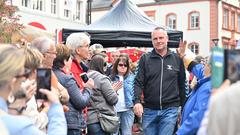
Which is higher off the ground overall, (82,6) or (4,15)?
(82,6)

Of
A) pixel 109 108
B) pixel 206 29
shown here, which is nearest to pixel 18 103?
pixel 109 108

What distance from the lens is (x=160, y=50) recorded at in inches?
276

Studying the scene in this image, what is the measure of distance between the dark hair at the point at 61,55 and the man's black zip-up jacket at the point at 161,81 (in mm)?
1819

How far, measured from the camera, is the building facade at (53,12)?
32.8m

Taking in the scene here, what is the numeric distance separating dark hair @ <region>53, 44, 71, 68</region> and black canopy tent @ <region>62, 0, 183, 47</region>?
550 cm

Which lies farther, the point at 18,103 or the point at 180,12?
the point at 180,12

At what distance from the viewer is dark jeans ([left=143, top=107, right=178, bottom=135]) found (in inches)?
272

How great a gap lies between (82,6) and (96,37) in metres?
28.8

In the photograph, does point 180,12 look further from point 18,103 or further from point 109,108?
point 18,103

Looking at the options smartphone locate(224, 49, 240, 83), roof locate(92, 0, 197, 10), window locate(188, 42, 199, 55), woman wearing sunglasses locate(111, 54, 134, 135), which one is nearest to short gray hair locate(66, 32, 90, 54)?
woman wearing sunglasses locate(111, 54, 134, 135)

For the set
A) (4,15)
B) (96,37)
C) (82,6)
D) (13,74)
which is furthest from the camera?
(82,6)

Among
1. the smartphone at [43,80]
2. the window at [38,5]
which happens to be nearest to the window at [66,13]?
the window at [38,5]

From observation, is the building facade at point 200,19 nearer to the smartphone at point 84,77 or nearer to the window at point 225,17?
the window at point 225,17

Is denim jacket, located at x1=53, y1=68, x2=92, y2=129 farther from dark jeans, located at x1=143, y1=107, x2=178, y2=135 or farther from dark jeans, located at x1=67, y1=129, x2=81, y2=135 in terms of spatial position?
dark jeans, located at x1=143, y1=107, x2=178, y2=135
